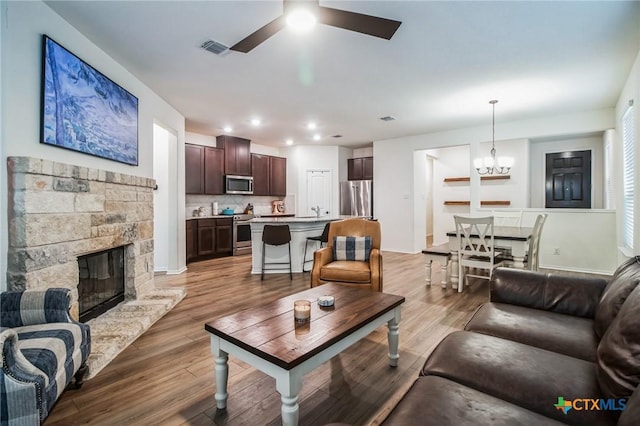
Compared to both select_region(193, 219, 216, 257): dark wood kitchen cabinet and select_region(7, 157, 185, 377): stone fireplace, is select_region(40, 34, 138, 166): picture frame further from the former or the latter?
select_region(193, 219, 216, 257): dark wood kitchen cabinet

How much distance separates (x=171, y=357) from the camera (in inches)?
89.1

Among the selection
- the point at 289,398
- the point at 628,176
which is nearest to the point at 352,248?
the point at 289,398

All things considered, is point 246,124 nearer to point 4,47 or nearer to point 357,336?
point 4,47

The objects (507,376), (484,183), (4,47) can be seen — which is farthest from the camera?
(484,183)

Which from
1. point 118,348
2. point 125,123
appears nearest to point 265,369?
point 118,348

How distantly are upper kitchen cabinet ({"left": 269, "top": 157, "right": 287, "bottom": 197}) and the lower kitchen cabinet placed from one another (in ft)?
5.30

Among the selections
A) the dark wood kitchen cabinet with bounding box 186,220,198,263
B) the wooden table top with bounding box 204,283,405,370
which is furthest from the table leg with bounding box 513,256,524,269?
the dark wood kitchen cabinet with bounding box 186,220,198,263

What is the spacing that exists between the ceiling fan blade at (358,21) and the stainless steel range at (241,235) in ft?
17.1

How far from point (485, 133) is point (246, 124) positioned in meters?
4.53

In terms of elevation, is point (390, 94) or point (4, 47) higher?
point (390, 94)

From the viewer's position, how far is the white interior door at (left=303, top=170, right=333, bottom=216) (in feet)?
25.5

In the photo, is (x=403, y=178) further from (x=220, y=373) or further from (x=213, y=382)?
(x=220, y=373)

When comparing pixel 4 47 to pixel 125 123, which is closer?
pixel 4 47

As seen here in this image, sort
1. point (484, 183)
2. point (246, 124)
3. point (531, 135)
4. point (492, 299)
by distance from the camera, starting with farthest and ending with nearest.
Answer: point (484, 183) < point (246, 124) < point (531, 135) < point (492, 299)
